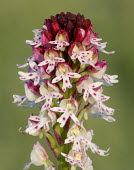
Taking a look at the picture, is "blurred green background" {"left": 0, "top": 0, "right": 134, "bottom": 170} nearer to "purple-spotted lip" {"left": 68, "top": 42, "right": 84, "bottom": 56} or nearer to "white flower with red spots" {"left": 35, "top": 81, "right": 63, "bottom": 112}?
"white flower with red spots" {"left": 35, "top": 81, "right": 63, "bottom": 112}

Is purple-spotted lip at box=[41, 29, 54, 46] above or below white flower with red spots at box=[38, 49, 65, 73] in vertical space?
above

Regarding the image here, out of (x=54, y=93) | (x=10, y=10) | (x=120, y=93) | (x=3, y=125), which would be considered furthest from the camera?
(x=10, y=10)

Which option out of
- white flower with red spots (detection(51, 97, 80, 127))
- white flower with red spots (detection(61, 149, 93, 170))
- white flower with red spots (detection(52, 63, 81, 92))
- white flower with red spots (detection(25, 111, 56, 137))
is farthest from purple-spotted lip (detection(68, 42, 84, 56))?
white flower with red spots (detection(61, 149, 93, 170))

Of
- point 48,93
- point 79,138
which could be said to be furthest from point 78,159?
point 48,93

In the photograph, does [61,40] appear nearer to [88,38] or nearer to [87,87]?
[88,38]

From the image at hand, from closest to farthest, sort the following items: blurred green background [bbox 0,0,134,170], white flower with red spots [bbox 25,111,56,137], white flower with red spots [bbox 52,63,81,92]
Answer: white flower with red spots [bbox 52,63,81,92], white flower with red spots [bbox 25,111,56,137], blurred green background [bbox 0,0,134,170]

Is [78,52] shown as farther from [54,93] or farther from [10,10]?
[10,10]

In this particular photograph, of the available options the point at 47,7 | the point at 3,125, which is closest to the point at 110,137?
the point at 3,125
